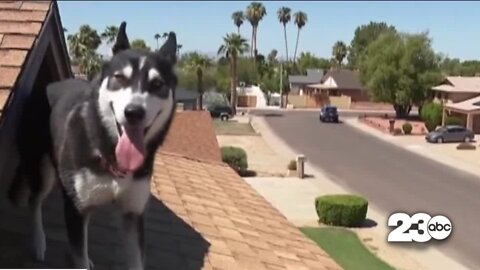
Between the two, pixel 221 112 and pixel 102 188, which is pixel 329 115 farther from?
pixel 102 188

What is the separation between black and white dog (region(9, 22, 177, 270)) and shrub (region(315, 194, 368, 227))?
60.2 ft

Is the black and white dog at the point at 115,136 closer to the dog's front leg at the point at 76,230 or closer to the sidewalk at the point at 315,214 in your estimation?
the dog's front leg at the point at 76,230

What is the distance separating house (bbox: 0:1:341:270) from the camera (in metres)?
3.16

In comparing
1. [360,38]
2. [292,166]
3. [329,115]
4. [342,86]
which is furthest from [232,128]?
[360,38]

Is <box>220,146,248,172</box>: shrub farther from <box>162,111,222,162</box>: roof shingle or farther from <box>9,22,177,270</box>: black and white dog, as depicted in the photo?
<box>9,22,177,270</box>: black and white dog

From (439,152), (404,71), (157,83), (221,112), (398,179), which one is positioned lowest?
(398,179)

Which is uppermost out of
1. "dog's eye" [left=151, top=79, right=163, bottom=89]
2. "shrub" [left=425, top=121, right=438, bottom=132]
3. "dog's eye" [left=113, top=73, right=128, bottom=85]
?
"dog's eye" [left=113, top=73, right=128, bottom=85]

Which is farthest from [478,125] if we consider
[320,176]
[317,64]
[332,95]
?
[317,64]

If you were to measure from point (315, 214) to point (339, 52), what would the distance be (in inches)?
3667

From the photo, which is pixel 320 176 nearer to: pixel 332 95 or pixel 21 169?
pixel 21 169

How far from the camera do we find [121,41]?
2.89 meters

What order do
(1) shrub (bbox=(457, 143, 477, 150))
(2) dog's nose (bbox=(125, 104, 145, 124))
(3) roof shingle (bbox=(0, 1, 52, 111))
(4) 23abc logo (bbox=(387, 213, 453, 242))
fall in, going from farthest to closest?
1. (1) shrub (bbox=(457, 143, 477, 150))
2. (4) 23abc logo (bbox=(387, 213, 453, 242))
3. (3) roof shingle (bbox=(0, 1, 52, 111))
4. (2) dog's nose (bbox=(125, 104, 145, 124))

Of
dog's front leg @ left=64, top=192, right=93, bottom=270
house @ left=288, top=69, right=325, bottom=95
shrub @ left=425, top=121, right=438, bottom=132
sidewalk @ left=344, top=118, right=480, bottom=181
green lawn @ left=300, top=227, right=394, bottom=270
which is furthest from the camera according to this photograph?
house @ left=288, top=69, right=325, bottom=95

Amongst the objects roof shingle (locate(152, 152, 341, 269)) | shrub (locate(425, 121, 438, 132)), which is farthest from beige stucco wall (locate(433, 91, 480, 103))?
roof shingle (locate(152, 152, 341, 269))
